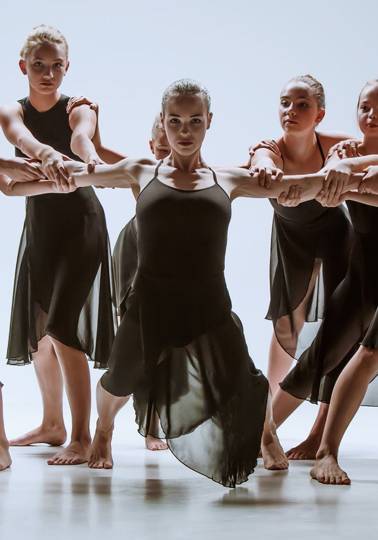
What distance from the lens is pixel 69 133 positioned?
12.6ft

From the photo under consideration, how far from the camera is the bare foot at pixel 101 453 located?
3.41 m

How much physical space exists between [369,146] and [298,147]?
343mm

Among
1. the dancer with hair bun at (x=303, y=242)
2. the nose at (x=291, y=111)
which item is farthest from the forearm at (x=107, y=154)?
the nose at (x=291, y=111)

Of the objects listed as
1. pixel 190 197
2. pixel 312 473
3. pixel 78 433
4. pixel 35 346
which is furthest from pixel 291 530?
pixel 35 346

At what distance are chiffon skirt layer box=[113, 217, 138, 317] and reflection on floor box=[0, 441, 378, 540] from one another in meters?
0.77

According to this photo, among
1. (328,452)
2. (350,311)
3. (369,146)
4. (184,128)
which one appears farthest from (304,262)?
(184,128)

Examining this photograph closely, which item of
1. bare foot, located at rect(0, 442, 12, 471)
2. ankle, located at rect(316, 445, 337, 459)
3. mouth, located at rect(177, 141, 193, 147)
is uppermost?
mouth, located at rect(177, 141, 193, 147)

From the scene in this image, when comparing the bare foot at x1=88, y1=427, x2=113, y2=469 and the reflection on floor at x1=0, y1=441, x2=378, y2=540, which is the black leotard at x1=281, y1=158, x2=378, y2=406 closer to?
the reflection on floor at x1=0, y1=441, x2=378, y2=540

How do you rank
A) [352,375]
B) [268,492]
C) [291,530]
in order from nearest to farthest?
[291,530], [268,492], [352,375]

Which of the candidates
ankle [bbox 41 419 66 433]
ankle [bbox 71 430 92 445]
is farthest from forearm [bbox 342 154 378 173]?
ankle [bbox 41 419 66 433]

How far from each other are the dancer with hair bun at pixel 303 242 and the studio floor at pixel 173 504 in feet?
1.89

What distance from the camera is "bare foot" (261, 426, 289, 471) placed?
3.47m

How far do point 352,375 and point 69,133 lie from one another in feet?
4.62

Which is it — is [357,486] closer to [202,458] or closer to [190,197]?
[202,458]
